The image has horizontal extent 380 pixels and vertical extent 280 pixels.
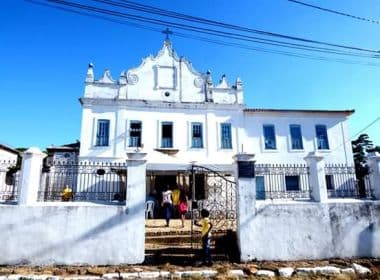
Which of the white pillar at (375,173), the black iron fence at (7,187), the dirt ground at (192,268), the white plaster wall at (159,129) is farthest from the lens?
the white plaster wall at (159,129)

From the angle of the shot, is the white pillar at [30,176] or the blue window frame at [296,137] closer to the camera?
the white pillar at [30,176]

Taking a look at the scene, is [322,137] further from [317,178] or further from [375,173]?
[317,178]

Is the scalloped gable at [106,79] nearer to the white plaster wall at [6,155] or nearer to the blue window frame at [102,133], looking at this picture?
the blue window frame at [102,133]

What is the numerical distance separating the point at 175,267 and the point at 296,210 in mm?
3995

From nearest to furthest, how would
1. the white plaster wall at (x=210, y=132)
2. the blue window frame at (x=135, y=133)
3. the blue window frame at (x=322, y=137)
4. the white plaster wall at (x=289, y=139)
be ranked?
the white plaster wall at (x=210, y=132)
the blue window frame at (x=135, y=133)
the white plaster wall at (x=289, y=139)
the blue window frame at (x=322, y=137)

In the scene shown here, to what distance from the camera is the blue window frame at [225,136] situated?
19.1 metres

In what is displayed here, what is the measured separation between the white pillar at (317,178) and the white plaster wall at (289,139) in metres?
10.7

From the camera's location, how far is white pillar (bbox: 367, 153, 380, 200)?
882 centimetres

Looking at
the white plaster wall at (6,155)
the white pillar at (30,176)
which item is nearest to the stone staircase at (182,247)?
the white pillar at (30,176)

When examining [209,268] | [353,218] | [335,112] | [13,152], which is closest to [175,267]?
[209,268]

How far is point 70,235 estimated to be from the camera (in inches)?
289

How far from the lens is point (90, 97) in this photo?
1827cm

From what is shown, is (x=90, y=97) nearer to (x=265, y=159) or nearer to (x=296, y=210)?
(x=265, y=159)

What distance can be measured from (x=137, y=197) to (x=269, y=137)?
1454 cm
